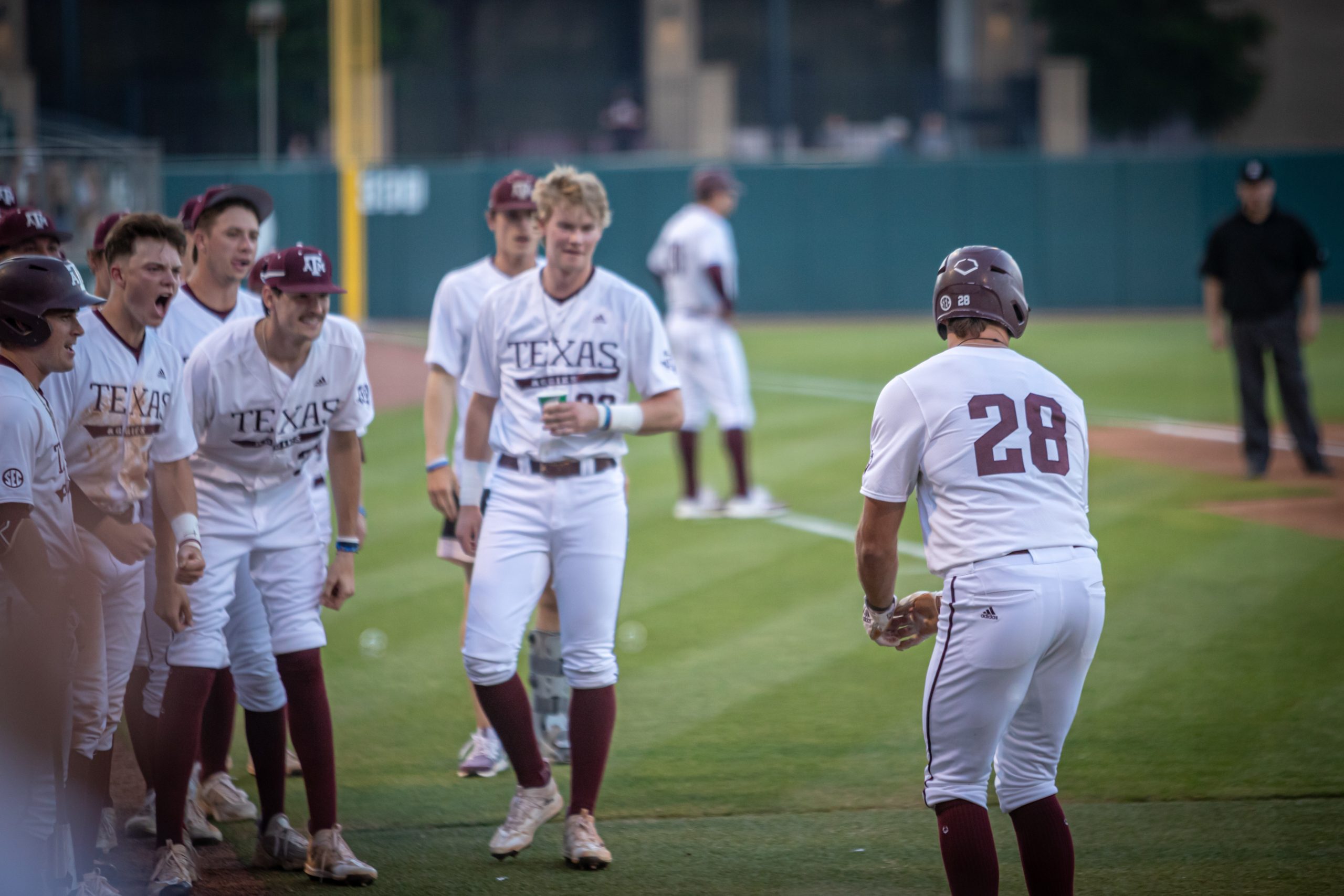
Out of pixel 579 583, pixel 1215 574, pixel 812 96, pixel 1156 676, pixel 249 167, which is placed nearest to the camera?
pixel 579 583

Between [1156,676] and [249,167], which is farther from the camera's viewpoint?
[249,167]

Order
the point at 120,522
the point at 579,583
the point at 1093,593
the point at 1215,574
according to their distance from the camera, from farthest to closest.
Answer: the point at 1215,574, the point at 579,583, the point at 120,522, the point at 1093,593

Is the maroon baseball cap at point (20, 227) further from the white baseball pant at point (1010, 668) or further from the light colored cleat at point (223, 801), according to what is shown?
the white baseball pant at point (1010, 668)

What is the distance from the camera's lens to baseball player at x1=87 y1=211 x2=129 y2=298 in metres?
4.79

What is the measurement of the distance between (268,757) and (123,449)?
1.15m

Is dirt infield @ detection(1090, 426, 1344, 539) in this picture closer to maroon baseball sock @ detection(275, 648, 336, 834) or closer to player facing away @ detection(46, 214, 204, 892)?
maroon baseball sock @ detection(275, 648, 336, 834)

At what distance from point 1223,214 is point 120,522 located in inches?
1100

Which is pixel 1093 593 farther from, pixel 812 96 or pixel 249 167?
pixel 812 96

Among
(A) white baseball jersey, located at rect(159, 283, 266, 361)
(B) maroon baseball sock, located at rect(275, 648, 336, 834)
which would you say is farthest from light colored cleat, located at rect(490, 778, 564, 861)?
(A) white baseball jersey, located at rect(159, 283, 266, 361)

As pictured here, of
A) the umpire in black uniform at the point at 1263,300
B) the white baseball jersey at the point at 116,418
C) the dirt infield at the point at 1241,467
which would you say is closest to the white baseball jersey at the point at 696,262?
the dirt infield at the point at 1241,467

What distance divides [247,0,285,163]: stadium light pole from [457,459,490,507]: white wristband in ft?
74.8

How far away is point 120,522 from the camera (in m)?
4.52

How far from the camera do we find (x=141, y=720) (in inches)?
197

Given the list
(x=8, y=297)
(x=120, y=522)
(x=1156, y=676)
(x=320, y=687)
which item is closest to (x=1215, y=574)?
(x=1156, y=676)
